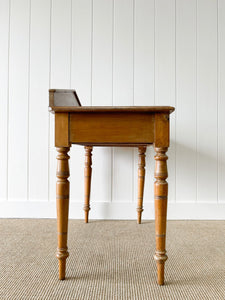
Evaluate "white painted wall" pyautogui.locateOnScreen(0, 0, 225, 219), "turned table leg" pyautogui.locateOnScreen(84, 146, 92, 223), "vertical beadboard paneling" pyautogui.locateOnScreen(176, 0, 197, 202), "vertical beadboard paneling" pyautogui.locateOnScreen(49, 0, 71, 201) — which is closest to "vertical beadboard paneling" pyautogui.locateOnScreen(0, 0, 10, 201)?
"white painted wall" pyautogui.locateOnScreen(0, 0, 225, 219)

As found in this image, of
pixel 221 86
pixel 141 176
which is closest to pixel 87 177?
pixel 141 176

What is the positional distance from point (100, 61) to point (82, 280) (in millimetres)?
1359

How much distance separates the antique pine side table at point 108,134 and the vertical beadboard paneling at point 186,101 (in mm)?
908

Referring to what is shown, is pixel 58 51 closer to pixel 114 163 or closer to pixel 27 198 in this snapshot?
pixel 114 163

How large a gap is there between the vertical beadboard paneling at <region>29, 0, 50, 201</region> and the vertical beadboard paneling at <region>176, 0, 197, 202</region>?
884 mm

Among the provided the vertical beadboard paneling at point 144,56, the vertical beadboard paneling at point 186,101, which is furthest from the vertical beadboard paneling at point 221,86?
the vertical beadboard paneling at point 144,56

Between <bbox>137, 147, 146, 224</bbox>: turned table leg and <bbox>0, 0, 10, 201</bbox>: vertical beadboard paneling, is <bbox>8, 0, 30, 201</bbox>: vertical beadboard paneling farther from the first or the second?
<bbox>137, 147, 146, 224</bbox>: turned table leg

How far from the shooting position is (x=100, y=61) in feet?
5.68

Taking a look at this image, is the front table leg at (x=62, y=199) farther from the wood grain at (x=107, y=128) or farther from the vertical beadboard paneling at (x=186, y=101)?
the vertical beadboard paneling at (x=186, y=101)

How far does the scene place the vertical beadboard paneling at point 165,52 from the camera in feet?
5.64

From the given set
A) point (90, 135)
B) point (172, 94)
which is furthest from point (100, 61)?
point (90, 135)

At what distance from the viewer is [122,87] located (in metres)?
1.72

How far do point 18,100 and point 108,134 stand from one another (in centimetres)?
110

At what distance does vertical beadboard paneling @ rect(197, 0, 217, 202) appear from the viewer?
1.71 metres
